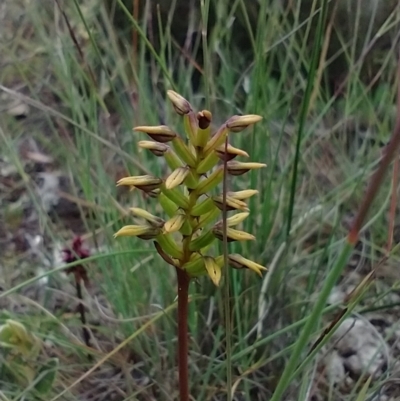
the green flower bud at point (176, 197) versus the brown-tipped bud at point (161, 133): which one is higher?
the brown-tipped bud at point (161, 133)

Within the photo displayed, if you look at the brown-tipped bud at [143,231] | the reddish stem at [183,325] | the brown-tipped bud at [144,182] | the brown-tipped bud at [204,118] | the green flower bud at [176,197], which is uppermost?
the brown-tipped bud at [204,118]

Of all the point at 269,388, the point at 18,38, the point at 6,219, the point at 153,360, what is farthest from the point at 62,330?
the point at 18,38

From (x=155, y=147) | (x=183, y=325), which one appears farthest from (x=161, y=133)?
(x=183, y=325)

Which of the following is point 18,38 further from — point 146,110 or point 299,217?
point 299,217

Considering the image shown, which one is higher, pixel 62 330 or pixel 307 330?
pixel 307 330

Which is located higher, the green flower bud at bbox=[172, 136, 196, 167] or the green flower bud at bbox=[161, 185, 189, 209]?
the green flower bud at bbox=[172, 136, 196, 167]
